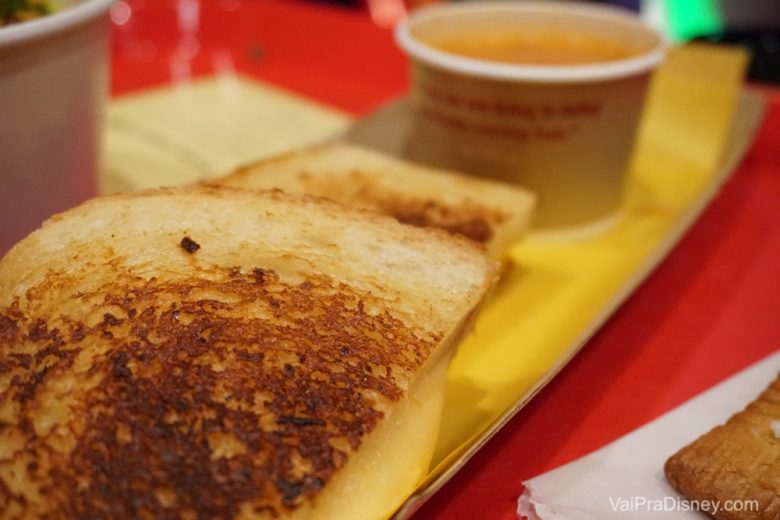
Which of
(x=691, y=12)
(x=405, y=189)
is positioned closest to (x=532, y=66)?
(x=405, y=189)

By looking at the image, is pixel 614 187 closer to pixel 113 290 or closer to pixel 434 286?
pixel 434 286

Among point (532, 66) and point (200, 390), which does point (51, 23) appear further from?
point (532, 66)

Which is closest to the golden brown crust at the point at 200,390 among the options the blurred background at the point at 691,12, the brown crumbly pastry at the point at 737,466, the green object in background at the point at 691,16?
the brown crumbly pastry at the point at 737,466

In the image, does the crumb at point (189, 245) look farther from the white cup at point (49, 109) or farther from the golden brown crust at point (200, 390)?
the white cup at point (49, 109)

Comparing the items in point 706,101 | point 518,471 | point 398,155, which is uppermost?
point 706,101

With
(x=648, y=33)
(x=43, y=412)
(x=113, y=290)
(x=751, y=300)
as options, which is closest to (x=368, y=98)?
(x=648, y=33)

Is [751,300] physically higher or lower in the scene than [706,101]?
lower
